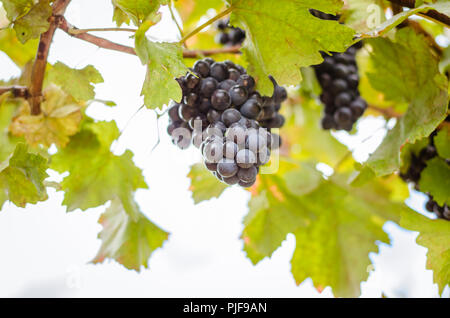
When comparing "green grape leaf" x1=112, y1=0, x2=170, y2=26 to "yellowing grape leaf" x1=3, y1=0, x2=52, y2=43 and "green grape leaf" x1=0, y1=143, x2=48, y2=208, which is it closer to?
"yellowing grape leaf" x1=3, y1=0, x2=52, y2=43

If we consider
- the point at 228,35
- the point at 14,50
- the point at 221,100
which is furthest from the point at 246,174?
the point at 14,50

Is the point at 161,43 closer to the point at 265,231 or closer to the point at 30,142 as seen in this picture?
the point at 30,142

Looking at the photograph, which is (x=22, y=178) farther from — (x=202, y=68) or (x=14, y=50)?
(x=14, y=50)

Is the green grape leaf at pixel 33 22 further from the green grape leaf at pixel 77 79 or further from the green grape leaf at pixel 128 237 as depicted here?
the green grape leaf at pixel 128 237

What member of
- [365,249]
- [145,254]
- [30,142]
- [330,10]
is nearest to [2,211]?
[30,142]

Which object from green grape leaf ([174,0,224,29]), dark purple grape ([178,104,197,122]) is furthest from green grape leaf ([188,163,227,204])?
green grape leaf ([174,0,224,29])

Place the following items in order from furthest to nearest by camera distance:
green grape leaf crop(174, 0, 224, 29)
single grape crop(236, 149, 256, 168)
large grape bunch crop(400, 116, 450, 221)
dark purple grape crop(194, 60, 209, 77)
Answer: green grape leaf crop(174, 0, 224, 29) → large grape bunch crop(400, 116, 450, 221) → dark purple grape crop(194, 60, 209, 77) → single grape crop(236, 149, 256, 168)
